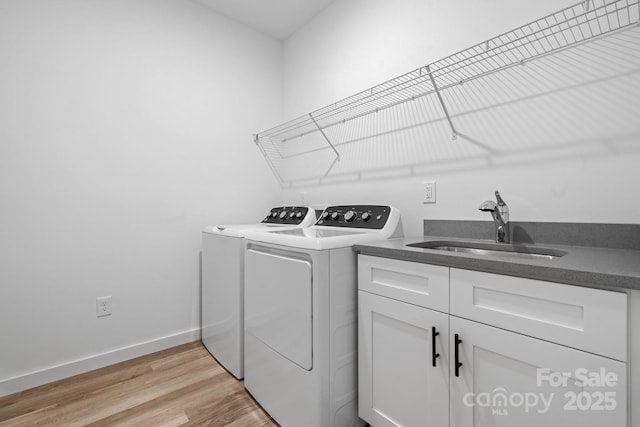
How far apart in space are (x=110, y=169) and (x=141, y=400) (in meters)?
1.36

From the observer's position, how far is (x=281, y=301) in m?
1.37

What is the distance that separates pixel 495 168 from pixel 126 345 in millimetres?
2407

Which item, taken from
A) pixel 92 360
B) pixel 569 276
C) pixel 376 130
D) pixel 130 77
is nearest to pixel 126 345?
pixel 92 360

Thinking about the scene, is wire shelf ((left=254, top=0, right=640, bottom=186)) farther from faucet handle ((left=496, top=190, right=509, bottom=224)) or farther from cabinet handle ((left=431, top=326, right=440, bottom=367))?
cabinet handle ((left=431, top=326, right=440, bottom=367))

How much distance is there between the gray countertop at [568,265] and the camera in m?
0.67

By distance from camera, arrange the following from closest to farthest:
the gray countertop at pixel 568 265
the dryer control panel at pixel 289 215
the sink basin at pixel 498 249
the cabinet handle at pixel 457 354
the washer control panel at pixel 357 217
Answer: the gray countertop at pixel 568 265 < the cabinet handle at pixel 457 354 < the sink basin at pixel 498 249 < the washer control panel at pixel 357 217 < the dryer control panel at pixel 289 215

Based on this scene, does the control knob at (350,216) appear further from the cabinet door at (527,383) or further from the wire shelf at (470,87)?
the cabinet door at (527,383)

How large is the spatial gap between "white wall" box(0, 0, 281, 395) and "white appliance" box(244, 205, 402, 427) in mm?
988

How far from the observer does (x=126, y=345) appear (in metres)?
1.96

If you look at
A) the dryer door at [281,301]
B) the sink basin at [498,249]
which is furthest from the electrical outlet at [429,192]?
the dryer door at [281,301]

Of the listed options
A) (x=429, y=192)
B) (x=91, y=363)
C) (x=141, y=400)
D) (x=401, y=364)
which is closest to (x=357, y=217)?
(x=429, y=192)

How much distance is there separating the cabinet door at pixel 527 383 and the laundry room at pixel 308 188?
1 cm

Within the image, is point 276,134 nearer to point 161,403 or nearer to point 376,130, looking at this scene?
point 376,130

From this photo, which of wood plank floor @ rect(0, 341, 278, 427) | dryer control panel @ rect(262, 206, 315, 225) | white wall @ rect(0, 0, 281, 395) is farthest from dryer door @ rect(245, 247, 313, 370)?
white wall @ rect(0, 0, 281, 395)
